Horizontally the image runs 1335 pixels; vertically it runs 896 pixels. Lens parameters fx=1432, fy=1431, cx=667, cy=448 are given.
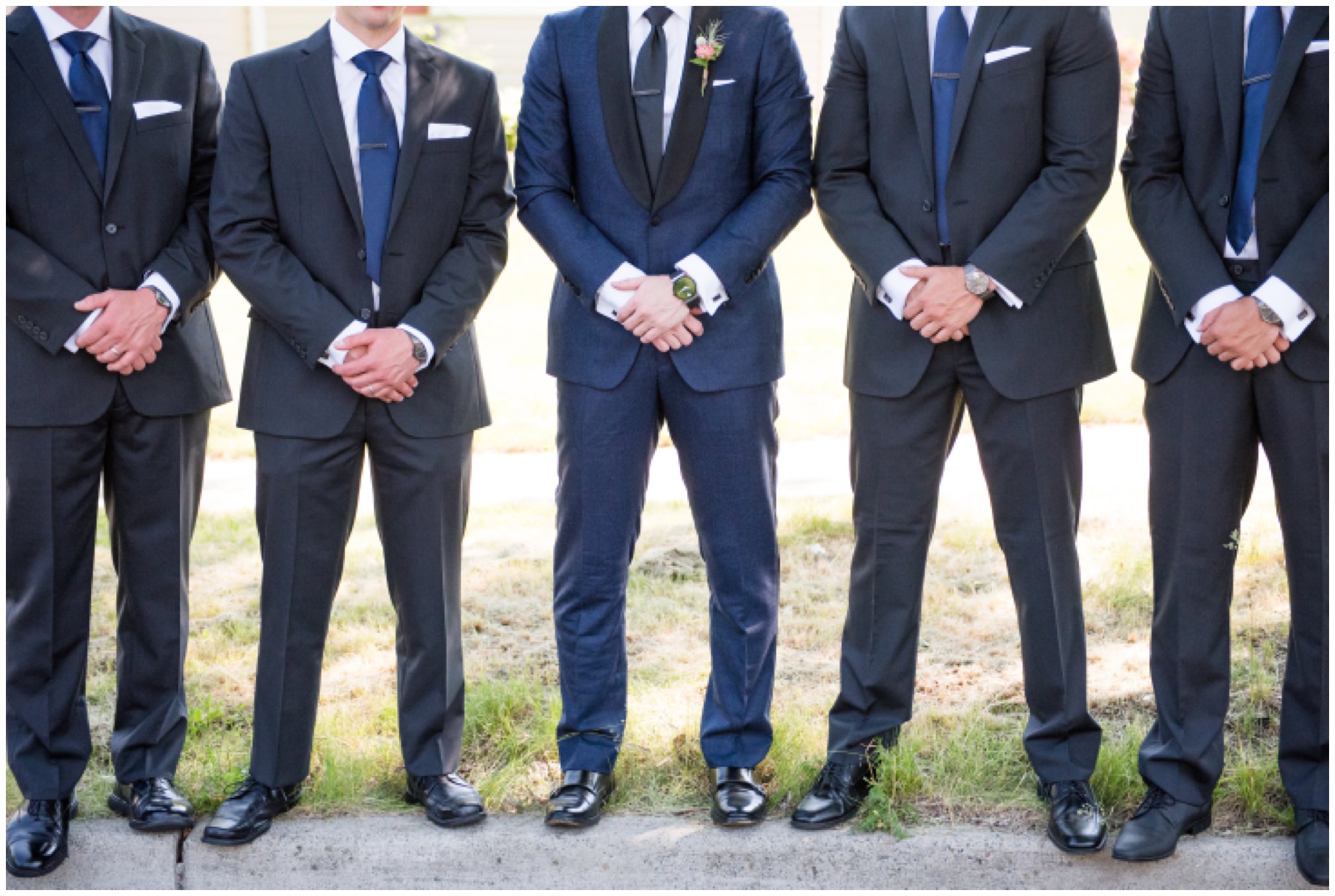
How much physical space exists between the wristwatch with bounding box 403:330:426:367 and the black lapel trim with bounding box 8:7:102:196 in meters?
0.93

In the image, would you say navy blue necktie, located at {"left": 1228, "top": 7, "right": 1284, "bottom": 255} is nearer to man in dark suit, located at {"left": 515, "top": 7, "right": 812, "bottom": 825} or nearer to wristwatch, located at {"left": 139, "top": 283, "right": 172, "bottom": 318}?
man in dark suit, located at {"left": 515, "top": 7, "right": 812, "bottom": 825}

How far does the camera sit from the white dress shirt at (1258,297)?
3445 mm

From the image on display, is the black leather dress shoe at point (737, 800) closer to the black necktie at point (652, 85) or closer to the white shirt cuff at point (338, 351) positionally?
the white shirt cuff at point (338, 351)

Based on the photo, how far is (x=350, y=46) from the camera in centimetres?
376

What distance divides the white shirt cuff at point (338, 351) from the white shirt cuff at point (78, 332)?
0.59m

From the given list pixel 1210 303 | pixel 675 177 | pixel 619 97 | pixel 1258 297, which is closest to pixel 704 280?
pixel 675 177

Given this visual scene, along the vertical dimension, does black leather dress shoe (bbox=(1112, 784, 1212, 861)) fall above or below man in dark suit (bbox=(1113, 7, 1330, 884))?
below

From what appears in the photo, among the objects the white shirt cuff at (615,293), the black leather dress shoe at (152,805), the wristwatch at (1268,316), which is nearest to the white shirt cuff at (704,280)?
the white shirt cuff at (615,293)

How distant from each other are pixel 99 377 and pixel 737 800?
202cm

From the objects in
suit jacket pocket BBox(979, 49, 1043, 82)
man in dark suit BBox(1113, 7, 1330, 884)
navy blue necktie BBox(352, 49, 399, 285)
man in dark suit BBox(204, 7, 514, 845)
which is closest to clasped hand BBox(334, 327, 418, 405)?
man in dark suit BBox(204, 7, 514, 845)

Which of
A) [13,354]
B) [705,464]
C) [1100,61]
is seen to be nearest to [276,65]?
[13,354]

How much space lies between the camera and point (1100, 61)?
12.0 ft

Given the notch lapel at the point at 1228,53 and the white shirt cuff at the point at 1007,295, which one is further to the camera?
the white shirt cuff at the point at 1007,295

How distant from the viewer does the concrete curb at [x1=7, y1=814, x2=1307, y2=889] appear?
146 inches
